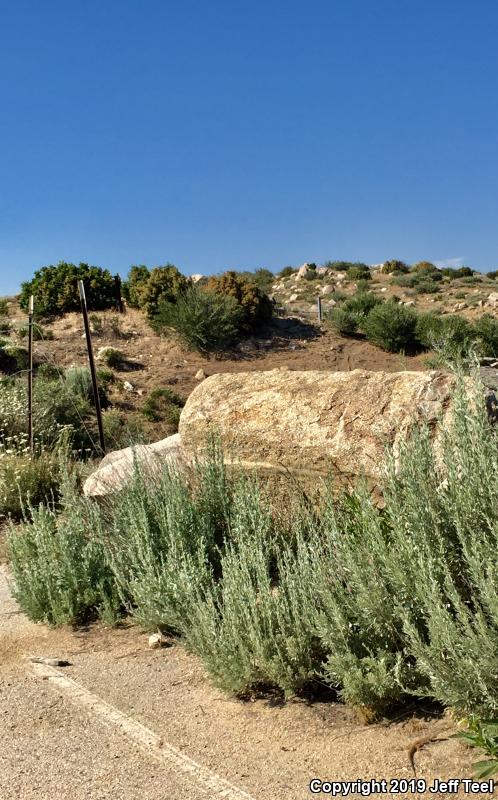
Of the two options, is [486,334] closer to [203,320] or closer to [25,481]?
[203,320]

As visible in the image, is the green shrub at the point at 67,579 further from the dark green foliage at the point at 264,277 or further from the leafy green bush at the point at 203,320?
the dark green foliage at the point at 264,277

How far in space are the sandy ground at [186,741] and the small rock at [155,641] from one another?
237 mm

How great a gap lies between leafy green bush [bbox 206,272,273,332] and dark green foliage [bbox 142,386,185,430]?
19.0 ft

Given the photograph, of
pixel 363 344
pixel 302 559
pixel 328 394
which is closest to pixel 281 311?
pixel 363 344

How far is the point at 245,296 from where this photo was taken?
22812 millimetres

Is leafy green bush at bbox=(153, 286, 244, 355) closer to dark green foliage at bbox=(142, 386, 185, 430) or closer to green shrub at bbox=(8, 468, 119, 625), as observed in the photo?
dark green foliage at bbox=(142, 386, 185, 430)

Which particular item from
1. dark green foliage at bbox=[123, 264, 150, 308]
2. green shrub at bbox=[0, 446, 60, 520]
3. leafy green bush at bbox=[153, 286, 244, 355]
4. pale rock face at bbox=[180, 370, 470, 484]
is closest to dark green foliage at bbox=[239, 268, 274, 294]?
dark green foliage at bbox=[123, 264, 150, 308]

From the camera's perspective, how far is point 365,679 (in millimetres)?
3465

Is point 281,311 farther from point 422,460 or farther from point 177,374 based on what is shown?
point 422,460

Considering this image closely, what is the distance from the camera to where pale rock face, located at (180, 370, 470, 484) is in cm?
550

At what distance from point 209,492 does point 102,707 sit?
85.7 inches

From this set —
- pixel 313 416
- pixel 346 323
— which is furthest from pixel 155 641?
pixel 346 323

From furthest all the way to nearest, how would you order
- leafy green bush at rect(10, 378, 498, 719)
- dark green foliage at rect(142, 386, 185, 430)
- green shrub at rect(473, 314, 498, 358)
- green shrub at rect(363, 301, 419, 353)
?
1. green shrub at rect(363, 301, 419, 353)
2. green shrub at rect(473, 314, 498, 358)
3. dark green foliage at rect(142, 386, 185, 430)
4. leafy green bush at rect(10, 378, 498, 719)

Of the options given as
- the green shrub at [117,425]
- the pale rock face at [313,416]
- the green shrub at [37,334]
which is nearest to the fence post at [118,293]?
the green shrub at [37,334]
